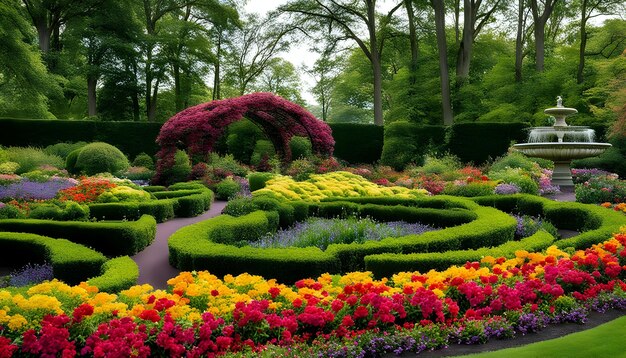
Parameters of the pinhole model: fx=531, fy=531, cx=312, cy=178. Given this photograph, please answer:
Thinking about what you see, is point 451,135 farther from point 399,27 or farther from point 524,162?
point 399,27

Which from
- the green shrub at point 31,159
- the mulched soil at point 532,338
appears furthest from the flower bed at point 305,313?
the green shrub at point 31,159

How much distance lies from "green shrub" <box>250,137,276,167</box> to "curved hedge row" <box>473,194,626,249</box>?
36.8 ft

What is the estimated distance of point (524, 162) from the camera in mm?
16703

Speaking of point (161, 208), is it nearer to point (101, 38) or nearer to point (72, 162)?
point (72, 162)

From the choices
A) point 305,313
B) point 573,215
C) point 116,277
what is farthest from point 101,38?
point 305,313

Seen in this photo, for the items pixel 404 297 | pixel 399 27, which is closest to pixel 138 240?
pixel 404 297

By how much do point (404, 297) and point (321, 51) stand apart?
26932mm

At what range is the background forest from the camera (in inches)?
1013

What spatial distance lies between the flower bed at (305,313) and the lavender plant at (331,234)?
125 inches

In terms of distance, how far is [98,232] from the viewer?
820cm

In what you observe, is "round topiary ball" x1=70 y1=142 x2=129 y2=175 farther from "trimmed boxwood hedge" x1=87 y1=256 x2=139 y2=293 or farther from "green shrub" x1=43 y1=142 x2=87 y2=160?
"trimmed boxwood hedge" x1=87 y1=256 x2=139 y2=293

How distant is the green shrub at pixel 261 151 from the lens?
21.4 m

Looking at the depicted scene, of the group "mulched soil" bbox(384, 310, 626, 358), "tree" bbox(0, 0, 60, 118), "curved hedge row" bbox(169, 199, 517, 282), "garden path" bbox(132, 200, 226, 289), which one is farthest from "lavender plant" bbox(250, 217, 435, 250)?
"tree" bbox(0, 0, 60, 118)

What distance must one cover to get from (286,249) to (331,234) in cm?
174
